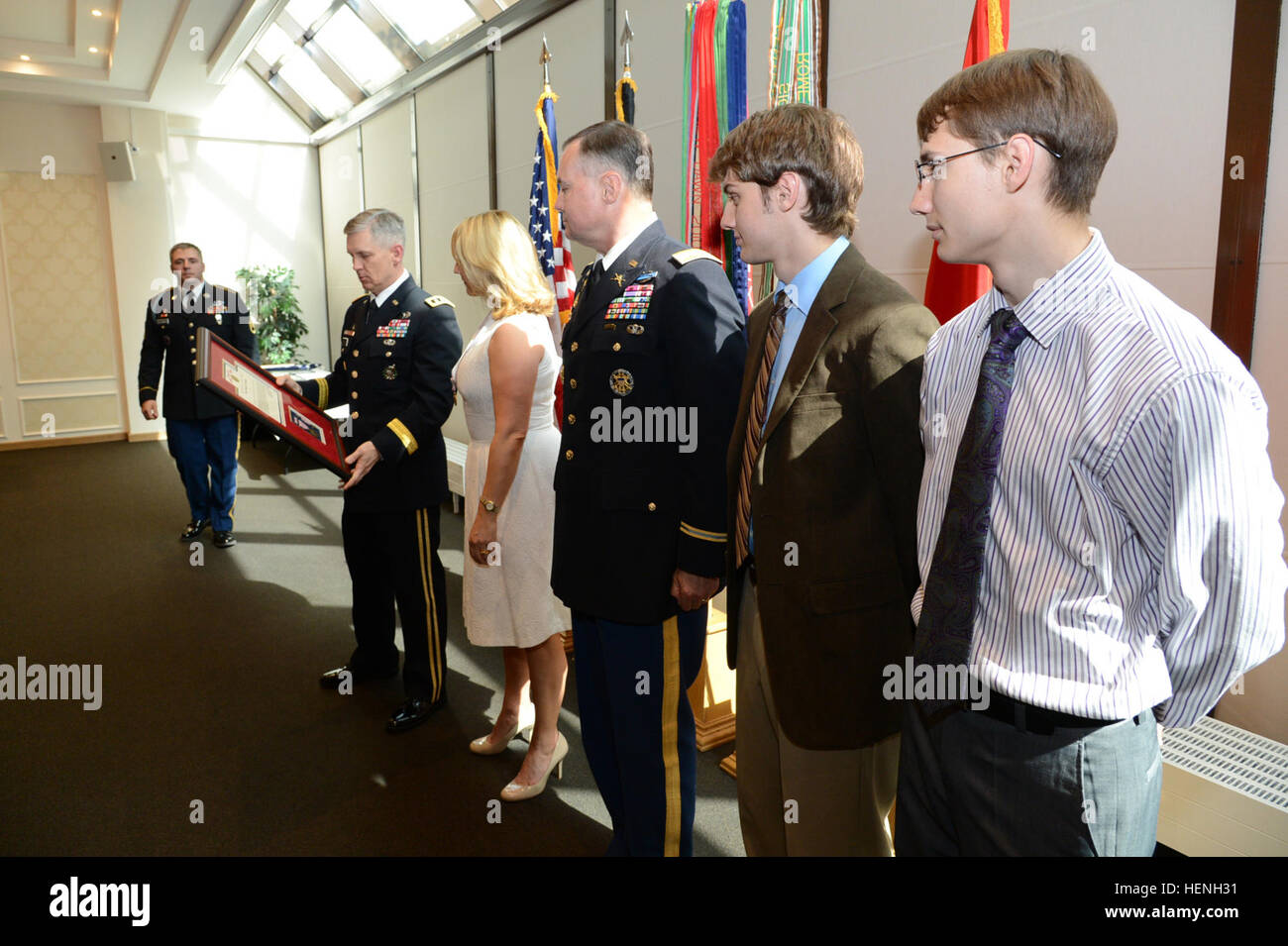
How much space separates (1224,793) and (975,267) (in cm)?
139

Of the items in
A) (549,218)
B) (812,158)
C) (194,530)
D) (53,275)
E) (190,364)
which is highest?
(53,275)

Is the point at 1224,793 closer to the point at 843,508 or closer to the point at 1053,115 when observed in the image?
the point at 843,508

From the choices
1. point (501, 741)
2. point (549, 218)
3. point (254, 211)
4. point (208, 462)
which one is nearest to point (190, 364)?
point (208, 462)

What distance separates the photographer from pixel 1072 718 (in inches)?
38.9

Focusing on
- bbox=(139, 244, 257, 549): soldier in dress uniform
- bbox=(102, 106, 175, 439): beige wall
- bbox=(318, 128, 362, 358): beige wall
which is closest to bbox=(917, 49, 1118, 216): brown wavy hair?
bbox=(139, 244, 257, 549): soldier in dress uniform

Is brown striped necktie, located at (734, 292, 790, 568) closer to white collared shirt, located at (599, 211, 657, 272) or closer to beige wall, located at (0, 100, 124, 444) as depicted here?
white collared shirt, located at (599, 211, 657, 272)

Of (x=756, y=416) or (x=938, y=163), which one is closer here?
(x=938, y=163)

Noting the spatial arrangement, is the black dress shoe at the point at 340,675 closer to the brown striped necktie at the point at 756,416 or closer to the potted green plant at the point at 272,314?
the brown striped necktie at the point at 756,416

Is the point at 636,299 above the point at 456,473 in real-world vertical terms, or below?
above

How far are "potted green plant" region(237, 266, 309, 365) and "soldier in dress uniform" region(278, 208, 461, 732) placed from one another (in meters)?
7.43

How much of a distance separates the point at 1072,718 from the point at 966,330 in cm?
55

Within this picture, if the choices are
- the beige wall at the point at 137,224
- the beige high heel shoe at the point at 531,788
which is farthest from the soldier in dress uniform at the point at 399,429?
the beige wall at the point at 137,224

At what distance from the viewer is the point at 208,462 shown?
537cm

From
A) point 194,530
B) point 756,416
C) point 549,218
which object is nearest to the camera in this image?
point 756,416
